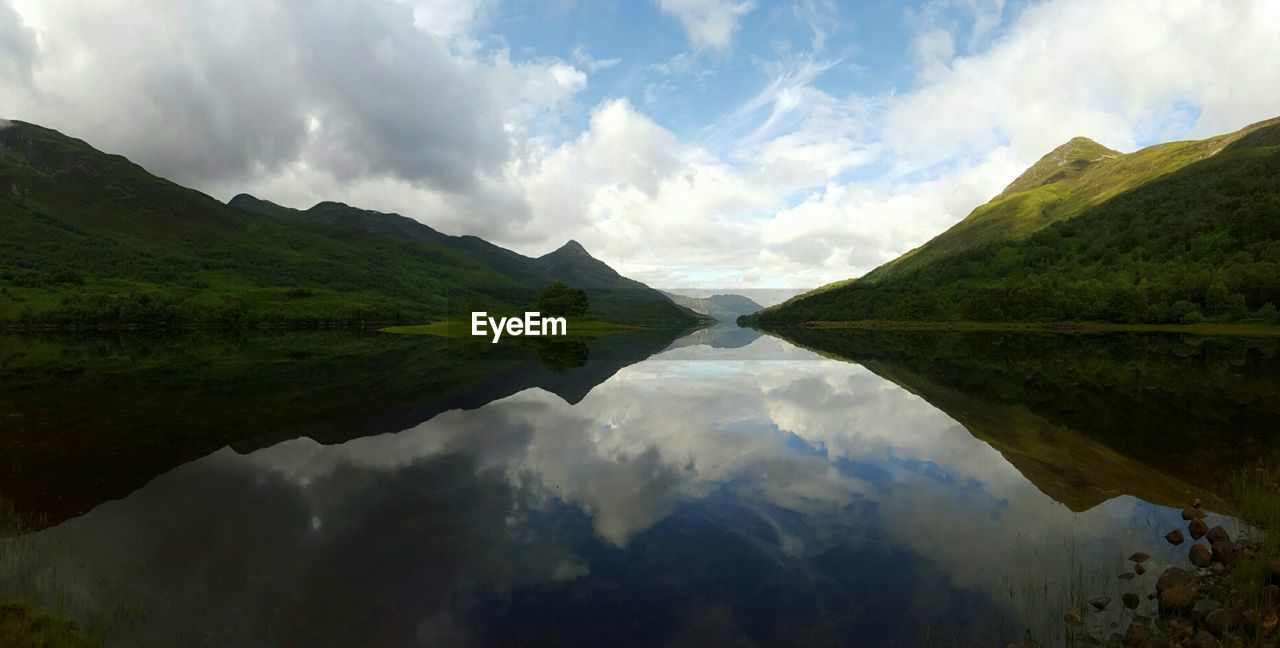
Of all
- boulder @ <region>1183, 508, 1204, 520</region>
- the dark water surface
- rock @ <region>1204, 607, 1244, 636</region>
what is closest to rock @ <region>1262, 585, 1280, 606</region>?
rock @ <region>1204, 607, 1244, 636</region>

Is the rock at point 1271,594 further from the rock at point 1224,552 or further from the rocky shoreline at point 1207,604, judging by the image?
the rock at point 1224,552

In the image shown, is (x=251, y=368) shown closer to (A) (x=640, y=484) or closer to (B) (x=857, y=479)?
(A) (x=640, y=484)

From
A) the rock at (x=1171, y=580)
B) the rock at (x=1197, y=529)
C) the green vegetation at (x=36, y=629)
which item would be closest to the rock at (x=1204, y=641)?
the rock at (x=1171, y=580)

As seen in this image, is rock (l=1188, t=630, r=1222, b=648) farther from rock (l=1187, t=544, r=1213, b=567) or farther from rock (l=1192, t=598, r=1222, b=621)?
rock (l=1187, t=544, r=1213, b=567)

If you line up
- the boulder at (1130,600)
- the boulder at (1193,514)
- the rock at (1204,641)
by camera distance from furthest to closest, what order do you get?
1. the boulder at (1193,514)
2. the boulder at (1130,600)
3. the rock at (1204,641)

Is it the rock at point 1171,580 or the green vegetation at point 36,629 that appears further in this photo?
the rock at point 1171,580

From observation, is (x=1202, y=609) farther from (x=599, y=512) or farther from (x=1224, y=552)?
(x=599, y=512)

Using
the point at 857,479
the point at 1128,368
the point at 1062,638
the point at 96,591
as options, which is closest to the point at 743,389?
the point at 857,479
